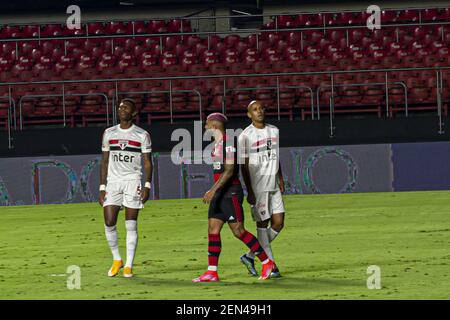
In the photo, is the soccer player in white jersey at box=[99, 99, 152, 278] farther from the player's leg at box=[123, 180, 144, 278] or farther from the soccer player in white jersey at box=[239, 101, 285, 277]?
the soccer player in white jersey at box=[239, 101, 285, 277]

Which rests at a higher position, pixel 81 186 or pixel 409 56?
pixel 409 56

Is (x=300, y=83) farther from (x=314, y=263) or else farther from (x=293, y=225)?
(x=314, y=263)

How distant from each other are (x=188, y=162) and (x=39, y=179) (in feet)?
11.7

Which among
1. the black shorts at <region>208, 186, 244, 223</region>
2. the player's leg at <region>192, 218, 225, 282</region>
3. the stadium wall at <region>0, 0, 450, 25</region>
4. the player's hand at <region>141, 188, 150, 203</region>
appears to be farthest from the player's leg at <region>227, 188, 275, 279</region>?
the stadium wall at <region>0, 0, 450, 25</region>

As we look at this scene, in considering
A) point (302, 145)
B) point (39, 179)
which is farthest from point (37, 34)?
point (302, 145)

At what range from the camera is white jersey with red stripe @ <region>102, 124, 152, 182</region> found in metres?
11.9

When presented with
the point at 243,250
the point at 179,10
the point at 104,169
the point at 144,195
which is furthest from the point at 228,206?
the point at 179,10

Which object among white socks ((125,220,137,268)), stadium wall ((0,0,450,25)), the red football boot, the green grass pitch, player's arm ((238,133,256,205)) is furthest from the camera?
stadium wall ((0,0,450,25))

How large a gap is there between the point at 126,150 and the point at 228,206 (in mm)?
1587

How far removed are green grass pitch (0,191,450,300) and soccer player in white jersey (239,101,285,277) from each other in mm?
589

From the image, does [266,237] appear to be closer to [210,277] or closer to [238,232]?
[238,232]

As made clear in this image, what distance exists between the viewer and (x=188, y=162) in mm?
25000

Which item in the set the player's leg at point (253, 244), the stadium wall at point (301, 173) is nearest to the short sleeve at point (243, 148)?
the player's leg at point (253, 244)

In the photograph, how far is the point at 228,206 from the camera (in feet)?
36.3
